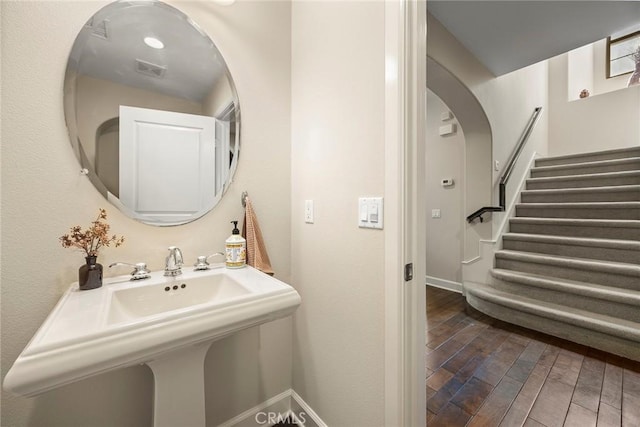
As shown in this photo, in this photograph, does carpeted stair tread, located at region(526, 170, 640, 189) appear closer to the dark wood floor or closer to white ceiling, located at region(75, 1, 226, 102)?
the dark wood floor

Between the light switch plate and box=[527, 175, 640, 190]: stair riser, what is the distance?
397 cm

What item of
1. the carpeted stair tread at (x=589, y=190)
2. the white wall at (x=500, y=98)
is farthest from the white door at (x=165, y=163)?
the carpeted stair tread at (x=589, y=190)

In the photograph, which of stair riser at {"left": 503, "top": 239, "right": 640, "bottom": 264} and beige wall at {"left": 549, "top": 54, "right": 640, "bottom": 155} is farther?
beige wall at {"left": 549, "top": 54, "right": 640, "bottom": 155}

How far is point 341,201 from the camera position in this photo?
1.09 m

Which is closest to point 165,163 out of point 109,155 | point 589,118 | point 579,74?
point 109,155

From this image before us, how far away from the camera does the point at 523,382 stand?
1619 mm

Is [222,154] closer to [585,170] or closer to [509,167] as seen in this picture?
[509,167]

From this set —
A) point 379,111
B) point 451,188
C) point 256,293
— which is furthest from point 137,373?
point 451,188

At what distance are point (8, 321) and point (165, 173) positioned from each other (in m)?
0.68

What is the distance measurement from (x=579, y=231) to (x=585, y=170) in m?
1.26

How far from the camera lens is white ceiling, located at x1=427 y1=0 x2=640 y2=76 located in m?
2.04

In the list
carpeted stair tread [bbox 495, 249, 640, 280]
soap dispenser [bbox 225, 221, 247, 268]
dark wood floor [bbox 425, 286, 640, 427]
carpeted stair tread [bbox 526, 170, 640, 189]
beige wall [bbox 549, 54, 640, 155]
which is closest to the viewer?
soap dispenser [bbox 225, 221, 247, 268]

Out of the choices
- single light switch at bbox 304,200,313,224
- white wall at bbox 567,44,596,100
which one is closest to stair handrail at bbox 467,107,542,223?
white wall at bbox 567,44,596,100

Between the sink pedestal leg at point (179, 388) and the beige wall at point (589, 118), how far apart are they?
613 centimetres
